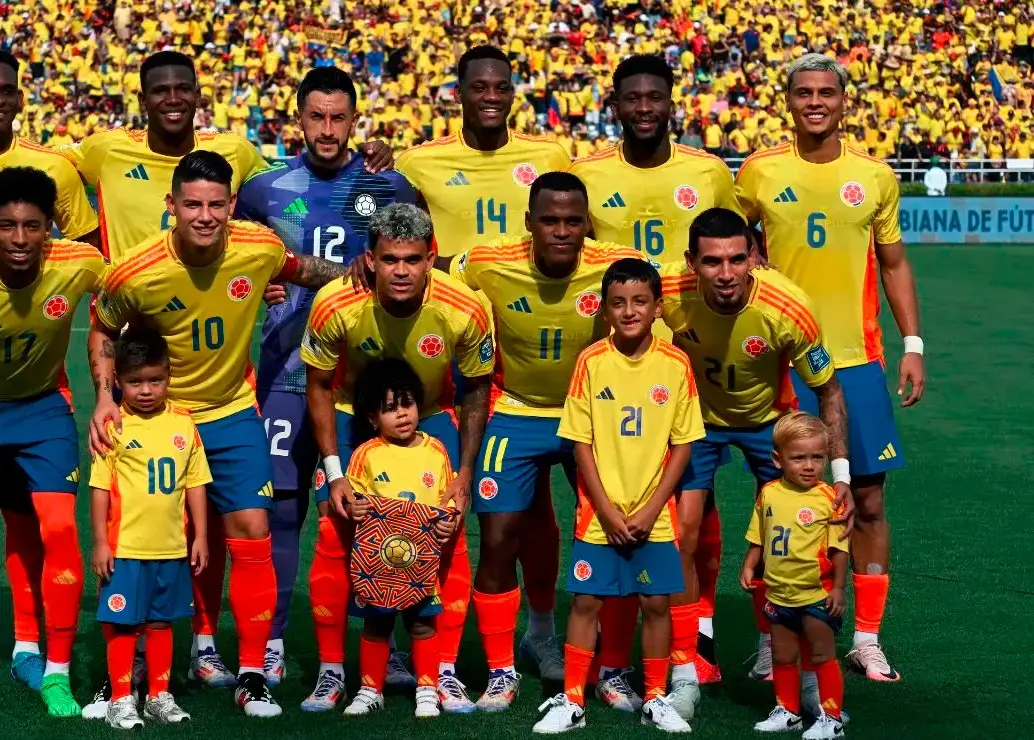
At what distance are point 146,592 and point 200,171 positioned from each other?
168 cm

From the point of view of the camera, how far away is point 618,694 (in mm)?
6727

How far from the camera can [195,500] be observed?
6.63m

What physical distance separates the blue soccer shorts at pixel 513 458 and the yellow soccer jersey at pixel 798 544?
3.08 feet

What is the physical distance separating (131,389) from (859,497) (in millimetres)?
3317

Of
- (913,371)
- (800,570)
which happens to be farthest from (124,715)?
(913,371)

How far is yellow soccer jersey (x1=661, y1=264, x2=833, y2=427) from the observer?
6.82 m

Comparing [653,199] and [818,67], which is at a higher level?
[818,67]

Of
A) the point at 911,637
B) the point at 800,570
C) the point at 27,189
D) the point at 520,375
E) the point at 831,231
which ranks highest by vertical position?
the point at 27,189

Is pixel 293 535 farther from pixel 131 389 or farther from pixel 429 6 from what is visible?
pixel 429 6

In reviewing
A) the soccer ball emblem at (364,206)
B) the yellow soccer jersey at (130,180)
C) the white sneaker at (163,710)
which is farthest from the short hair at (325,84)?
the white sneaker at (163,710)

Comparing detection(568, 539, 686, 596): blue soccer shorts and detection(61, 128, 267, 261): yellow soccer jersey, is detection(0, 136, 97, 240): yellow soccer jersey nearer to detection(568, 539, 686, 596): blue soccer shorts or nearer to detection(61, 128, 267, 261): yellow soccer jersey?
detection(61, 128, 267, 261): yellow soccer jersey

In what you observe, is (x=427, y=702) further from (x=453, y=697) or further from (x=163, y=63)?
(x=163, y=63)

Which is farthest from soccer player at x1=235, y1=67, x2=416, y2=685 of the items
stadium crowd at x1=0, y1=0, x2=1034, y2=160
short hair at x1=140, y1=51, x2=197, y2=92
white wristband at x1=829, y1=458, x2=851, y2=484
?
stadium crowd at x1=0, y1=0, x2=1034, y2=160

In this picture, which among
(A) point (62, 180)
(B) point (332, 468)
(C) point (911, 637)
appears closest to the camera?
(B) point (332, 468)
